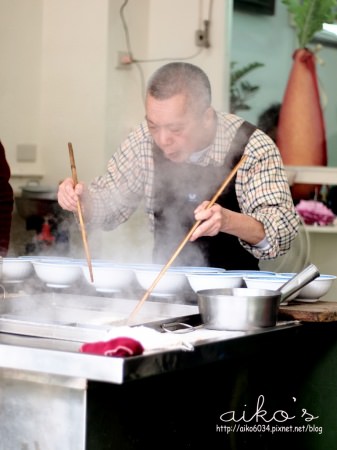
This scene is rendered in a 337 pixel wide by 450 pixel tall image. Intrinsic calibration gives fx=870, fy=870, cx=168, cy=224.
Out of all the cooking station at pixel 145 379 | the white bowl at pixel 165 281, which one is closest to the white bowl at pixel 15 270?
the cooking station at pixel 145 379

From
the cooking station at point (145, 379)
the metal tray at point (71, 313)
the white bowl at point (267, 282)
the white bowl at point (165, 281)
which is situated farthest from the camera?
the white bowl at point (165, 281)

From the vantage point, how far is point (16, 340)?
2.29 m

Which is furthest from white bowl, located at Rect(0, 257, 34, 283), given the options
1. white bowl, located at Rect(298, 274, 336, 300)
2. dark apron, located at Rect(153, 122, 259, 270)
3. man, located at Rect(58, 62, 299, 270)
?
white bowl, located at Rect(298, 274, 336, 300)

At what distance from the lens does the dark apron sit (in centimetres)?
365

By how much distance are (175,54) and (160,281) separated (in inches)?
125

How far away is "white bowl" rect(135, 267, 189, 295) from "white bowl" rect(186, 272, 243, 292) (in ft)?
0.14

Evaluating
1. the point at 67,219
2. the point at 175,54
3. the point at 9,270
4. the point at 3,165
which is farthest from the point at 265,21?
the point at 9,270

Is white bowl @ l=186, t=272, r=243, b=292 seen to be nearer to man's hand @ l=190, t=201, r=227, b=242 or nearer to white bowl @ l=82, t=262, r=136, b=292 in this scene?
man's hand @ l=190, t=201, r=227, b=242

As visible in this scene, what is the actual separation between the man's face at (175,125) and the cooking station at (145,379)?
0.72m

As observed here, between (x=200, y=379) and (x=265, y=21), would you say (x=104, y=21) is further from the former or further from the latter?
(x=200, y=379)

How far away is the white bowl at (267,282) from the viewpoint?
9.38 ft

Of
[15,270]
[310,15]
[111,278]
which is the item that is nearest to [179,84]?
[111,278]

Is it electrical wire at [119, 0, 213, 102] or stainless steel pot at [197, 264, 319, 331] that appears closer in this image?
stainless steel pot at [197, 264, 319, 331]

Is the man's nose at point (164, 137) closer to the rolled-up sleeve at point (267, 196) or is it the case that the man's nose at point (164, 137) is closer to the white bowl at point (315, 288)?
the rolled-up sleeve at point (267, 196)
